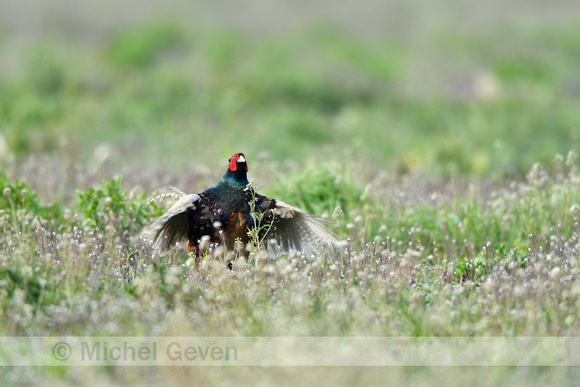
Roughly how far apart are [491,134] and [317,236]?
6667mm

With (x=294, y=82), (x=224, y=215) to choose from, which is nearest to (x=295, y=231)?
(x=224, y=215)

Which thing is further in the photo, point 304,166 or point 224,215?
point 304,166

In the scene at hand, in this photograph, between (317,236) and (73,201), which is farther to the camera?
(73,201)

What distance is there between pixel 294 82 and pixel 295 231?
9850 mm

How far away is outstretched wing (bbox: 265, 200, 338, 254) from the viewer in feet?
16.4

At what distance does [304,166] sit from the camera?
849 centimetres

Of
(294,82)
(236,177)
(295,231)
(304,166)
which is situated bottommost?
(295,231)

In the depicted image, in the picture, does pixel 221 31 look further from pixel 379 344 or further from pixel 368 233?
pixel 379 344

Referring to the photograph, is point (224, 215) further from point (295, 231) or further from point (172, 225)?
point (295, 231)

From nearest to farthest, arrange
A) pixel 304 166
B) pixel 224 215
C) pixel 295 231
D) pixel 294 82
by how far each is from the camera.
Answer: pixel 224 215 < pixel 295 231 < pixel 304 166 < pixel 294 82

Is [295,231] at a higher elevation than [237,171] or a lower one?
lower

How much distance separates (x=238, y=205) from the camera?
486 centimetres

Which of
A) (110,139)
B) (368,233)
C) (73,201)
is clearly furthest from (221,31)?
(368,233)

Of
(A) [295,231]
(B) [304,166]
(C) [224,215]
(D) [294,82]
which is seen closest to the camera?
(C) [224,215]
